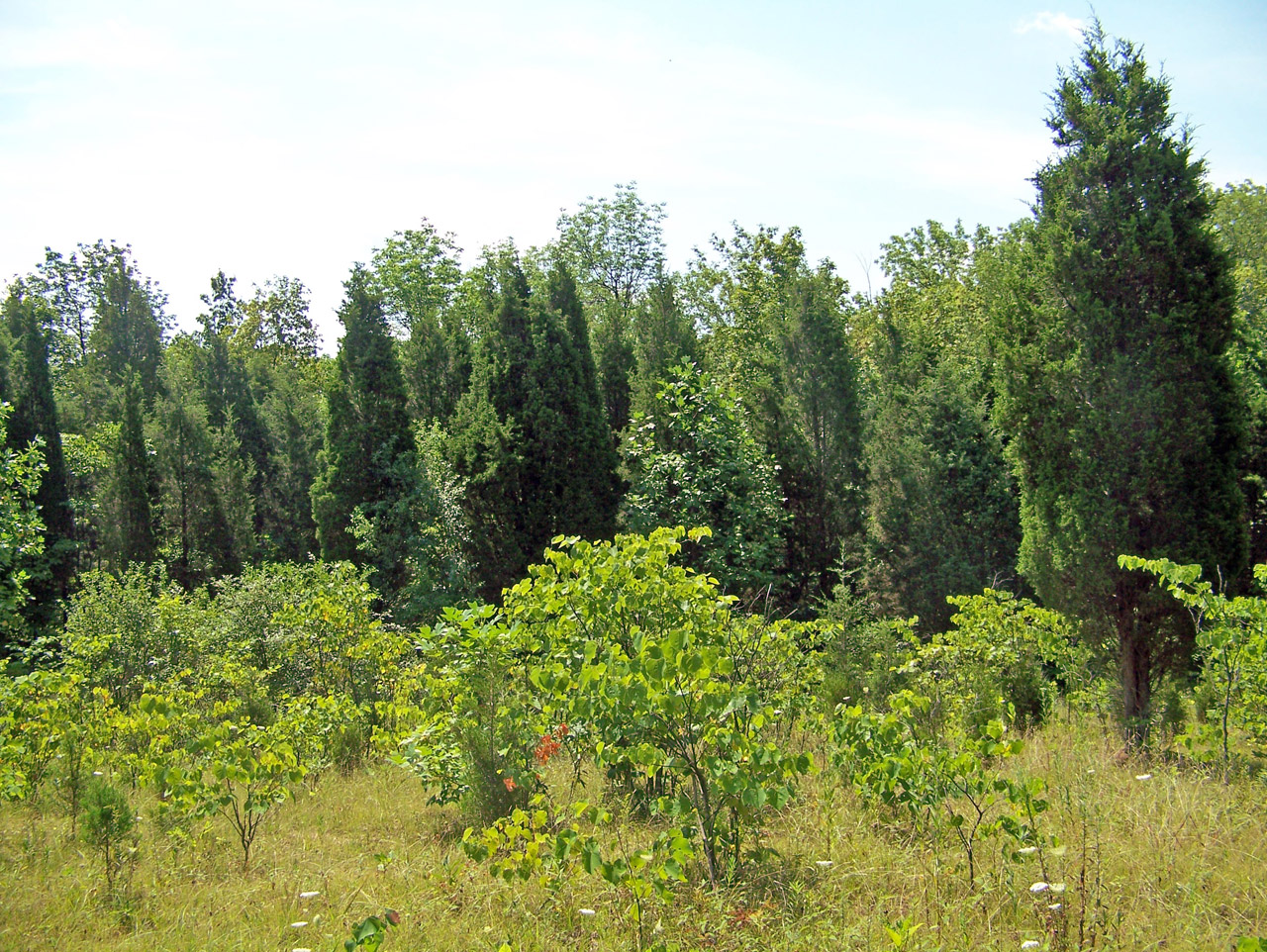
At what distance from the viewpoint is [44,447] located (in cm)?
1938

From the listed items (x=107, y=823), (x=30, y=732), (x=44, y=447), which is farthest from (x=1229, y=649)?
(x=44, y=447)

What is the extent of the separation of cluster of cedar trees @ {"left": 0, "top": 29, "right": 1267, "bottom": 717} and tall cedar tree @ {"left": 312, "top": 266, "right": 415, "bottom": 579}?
5 centimetres

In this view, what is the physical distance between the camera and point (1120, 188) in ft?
24.0

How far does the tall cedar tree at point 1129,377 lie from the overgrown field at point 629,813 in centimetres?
124

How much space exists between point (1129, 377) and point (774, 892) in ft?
18.5

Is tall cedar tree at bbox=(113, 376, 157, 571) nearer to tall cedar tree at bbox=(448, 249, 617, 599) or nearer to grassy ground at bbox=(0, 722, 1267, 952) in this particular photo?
tall cedar tree at bbox=(448, 249, 617, 599)

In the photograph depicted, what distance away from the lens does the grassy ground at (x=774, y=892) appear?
3303mm

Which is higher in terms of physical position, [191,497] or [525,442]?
[191,497]

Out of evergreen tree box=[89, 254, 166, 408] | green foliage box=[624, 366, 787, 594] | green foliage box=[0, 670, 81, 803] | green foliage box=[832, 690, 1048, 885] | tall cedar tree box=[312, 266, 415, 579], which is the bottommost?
green foliage box=[832, 690, 1048, 885]

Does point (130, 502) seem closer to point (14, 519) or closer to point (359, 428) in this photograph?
point (359, 428)

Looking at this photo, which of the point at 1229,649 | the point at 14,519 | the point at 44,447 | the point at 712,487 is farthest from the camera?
the point at 44,447

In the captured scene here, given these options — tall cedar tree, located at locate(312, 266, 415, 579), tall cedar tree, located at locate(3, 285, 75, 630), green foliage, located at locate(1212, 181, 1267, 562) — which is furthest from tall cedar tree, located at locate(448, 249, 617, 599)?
tall cedar tree, located at locate(3, 285, 75, 630)

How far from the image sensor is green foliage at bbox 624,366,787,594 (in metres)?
10.9

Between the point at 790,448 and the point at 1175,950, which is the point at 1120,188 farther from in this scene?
the point at 790,448
